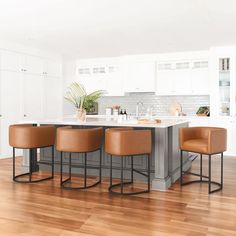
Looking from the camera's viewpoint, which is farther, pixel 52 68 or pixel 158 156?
pixel 52 68

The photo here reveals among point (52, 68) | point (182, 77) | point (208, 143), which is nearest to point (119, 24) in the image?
point (208, 143)

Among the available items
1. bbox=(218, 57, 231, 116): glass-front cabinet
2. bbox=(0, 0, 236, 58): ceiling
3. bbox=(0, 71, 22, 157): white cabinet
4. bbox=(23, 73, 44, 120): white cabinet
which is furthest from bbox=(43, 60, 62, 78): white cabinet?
bbox=(218, 57, 231, 116): glass-front cabinet

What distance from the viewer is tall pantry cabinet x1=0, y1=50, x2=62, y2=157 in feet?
20.2

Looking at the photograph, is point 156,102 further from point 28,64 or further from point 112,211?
point 112,211

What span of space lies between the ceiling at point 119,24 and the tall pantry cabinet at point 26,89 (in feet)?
1.73

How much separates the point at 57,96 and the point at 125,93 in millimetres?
1829

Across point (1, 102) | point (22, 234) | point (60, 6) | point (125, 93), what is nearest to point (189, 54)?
point (125, 93)

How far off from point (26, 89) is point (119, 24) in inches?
119

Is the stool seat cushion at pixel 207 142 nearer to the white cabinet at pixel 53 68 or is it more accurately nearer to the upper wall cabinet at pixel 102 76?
the upper wall cabinet at pixel 102 76

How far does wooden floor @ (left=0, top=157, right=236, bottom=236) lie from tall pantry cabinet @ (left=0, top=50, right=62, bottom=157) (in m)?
2.56

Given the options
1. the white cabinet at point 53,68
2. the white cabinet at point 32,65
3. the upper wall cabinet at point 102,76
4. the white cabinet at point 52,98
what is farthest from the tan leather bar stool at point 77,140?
the upper wall cabinet at point 102,76

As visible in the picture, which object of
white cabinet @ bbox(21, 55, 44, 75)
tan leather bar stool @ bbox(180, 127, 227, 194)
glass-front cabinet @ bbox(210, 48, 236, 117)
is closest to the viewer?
tan leather bar stool @ bbox(180, 127, 227, 194)

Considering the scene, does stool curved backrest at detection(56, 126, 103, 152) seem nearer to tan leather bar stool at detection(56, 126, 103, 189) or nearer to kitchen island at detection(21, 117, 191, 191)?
tan leather bar stool at detection(56, 126, 103, 189)

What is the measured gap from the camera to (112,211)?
304cm
